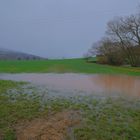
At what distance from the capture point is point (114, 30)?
1588 inches

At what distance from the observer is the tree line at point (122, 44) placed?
1436 inches

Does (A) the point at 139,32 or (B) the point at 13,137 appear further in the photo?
(A) the point at 139,32

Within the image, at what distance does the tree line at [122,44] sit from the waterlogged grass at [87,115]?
29439 mm

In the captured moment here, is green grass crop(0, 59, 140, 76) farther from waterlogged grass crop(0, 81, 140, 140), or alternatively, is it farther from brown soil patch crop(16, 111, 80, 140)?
brown soil patch crop(16, 111, 80, 140)

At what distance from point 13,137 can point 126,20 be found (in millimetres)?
34805

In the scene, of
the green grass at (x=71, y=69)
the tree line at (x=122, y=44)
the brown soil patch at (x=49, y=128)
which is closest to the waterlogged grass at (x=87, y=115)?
the brown soil patch at (x=49, y=128)

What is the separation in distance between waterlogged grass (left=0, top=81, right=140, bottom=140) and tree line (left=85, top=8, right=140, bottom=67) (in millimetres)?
29439

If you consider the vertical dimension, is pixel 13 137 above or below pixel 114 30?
below

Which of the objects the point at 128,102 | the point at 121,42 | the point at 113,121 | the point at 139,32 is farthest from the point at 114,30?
the point at 113,121

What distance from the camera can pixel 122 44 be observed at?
40.2 meters

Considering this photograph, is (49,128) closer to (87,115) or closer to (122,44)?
(87,115)

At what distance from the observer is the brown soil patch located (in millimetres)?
5211

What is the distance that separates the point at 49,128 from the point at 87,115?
1.37m

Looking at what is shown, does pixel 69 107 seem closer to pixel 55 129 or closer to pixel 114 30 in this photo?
pixel 55 129
